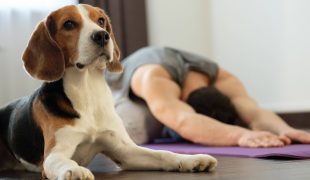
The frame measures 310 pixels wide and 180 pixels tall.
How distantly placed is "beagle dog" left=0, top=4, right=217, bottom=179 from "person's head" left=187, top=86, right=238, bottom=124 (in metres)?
1.00

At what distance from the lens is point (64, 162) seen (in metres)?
1.27

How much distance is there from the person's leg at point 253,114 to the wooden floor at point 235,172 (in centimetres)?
44

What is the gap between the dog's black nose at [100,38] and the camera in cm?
136

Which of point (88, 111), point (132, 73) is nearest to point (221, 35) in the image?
point (132, 73)

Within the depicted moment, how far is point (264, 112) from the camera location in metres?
2.43

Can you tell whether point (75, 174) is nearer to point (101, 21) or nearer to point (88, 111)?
point (88, 111)

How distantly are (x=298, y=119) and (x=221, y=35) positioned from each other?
2.68 ft

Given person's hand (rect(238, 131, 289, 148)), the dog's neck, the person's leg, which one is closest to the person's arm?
person's hand (rect(238, 131, 289, 148))

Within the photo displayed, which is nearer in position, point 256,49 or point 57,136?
point 57,136

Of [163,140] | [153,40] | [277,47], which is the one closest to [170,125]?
[163,140]

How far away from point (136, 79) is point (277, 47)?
3.20ft

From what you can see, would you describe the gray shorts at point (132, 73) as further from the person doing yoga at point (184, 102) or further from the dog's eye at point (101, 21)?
the dog's eye at point (101, 21)

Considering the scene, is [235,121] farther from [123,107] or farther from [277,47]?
[277,47]

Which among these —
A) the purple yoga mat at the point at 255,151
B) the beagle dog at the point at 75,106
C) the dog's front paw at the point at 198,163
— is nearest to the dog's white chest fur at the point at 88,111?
the beagle dog at the point at 75,106
